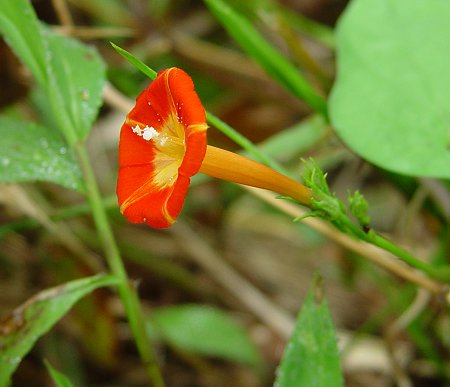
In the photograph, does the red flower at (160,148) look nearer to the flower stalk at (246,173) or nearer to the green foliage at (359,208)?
the flower stalk at (246,173)

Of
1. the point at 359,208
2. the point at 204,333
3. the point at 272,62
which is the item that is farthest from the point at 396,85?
the point at 204,333

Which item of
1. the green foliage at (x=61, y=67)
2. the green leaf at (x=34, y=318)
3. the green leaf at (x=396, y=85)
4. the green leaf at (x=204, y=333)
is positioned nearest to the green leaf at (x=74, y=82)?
the green foliage at (x=61, y=67)

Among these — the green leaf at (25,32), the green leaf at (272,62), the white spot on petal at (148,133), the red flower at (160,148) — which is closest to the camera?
the red flower at (160,148)

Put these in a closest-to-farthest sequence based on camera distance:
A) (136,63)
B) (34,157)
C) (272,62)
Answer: (136,63)
(34,157)
(272,62)

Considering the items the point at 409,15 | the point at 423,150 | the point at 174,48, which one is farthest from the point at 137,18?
the point at 423,150

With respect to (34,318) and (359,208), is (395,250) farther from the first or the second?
(34,318)

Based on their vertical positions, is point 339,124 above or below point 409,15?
below

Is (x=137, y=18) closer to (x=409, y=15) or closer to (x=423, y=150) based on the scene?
(x=409, y=15)
